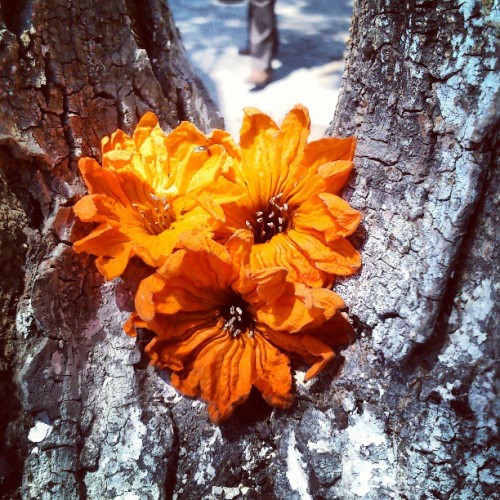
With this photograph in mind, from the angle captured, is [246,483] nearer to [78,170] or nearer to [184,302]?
[184,302]

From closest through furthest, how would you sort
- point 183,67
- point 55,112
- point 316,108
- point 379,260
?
1. point 379,260
2. point 55,112
3. point 183,67
4. point 316,108

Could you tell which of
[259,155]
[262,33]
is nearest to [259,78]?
[262,33]

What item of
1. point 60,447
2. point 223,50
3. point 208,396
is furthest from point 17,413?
point 223,50

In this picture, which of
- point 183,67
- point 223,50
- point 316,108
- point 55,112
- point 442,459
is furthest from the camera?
point 223,50

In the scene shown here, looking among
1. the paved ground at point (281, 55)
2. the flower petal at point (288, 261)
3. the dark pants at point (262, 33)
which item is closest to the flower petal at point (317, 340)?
the flower petal at point (288, 261)

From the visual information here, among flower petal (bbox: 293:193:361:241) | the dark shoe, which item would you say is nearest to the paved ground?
the dark shoe
